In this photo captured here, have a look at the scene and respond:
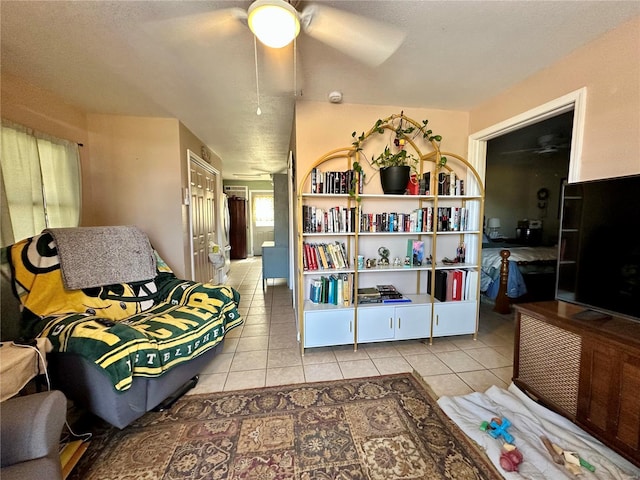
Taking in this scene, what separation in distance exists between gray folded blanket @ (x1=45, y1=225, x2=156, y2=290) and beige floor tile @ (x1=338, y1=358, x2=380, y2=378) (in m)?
1.74

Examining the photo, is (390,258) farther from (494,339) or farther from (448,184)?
(494,339)

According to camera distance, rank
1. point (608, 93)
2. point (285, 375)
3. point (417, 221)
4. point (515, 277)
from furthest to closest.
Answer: point (515, 277)
point (417, 221)
point (285, 375)
point (608, 93)

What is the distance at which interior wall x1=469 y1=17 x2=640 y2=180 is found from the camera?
56.2 inches

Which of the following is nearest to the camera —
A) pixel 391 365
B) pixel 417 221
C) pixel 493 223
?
pixel 391 365

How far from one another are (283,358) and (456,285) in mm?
1717

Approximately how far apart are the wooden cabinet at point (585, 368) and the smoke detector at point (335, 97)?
6.93 feet

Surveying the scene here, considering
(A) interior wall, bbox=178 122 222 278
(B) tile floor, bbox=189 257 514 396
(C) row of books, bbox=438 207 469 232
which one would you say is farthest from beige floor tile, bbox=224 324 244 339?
(C) row of books, bbox=438 207 469 232

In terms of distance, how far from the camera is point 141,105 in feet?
8.29

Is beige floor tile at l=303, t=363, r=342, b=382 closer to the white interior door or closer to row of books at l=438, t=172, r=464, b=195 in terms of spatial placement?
row of books at l=438, t=172, r=464, b=195

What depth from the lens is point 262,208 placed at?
7.93 m

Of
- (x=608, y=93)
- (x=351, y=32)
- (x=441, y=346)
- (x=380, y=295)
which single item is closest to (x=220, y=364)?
(x=380, y=295)

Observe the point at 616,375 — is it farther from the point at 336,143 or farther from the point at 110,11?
the point at 110,11

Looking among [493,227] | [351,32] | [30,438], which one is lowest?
[30,438]

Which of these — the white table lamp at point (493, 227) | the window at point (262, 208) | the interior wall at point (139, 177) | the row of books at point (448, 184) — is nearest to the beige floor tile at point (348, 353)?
the row of books at point (448, 184)
